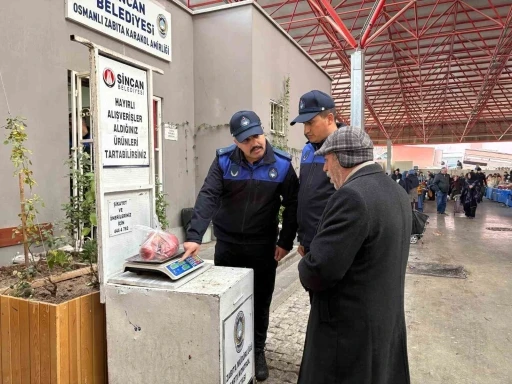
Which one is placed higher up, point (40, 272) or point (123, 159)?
point (123, 159)

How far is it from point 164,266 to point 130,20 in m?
5.01

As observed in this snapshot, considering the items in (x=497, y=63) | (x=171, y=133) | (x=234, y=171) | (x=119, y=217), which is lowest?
(x=119, y=217)

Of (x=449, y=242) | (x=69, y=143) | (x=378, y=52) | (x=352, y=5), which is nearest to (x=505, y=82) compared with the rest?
(x=378, y=52)

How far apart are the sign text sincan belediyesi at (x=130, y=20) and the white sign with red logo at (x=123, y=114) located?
3.28 metres

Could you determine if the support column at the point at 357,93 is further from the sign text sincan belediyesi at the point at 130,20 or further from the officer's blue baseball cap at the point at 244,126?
the officer's blue baseball cap at the point at 244,126

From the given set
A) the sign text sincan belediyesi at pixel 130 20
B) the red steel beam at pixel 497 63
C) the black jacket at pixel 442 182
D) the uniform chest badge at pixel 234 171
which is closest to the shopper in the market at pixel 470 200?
the black jacket at pixel 442 182

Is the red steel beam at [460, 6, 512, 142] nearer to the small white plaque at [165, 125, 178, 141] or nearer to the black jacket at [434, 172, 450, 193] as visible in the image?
the black jacket at [434, 172, 450, 193]

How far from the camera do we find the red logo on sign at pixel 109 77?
206 centimetres

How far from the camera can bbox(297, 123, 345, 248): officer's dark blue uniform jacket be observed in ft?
8.08

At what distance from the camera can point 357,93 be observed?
898 cm

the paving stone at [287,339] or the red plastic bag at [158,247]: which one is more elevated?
the red plastic bag at [158,247]

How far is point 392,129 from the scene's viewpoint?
32312mm

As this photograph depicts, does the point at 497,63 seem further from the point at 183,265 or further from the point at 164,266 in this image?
the point at 164,266

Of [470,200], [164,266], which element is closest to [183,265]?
[164,266]
